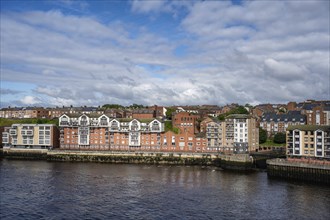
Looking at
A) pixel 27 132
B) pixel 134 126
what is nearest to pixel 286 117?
pixel 134 126

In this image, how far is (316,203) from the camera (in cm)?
3803

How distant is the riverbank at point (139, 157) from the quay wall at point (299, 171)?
7.83 metres

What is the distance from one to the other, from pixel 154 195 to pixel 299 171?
23417 millimetres

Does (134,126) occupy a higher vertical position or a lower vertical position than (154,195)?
higher

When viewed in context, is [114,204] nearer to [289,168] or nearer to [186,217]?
[186,217]

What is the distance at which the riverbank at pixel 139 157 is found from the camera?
64562 millimetres

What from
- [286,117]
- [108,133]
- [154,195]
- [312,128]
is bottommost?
[154,195]

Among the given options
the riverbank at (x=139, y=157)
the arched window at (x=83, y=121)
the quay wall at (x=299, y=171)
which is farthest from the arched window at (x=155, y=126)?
the quay wall at (x=299, y=171)

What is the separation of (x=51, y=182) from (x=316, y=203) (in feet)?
108

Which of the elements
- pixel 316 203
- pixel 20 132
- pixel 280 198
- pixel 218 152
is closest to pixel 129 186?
pixel 280 198

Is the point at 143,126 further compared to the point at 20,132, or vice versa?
the point at 20,132

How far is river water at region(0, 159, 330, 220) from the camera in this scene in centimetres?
3444

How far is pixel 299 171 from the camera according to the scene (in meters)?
52.7

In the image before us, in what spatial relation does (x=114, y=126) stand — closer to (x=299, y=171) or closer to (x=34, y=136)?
(x=34, y=136)
